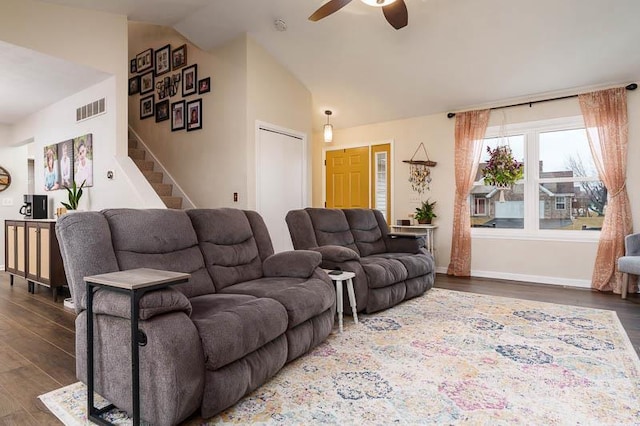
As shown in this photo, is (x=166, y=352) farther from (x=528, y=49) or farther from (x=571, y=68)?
(x=571, y=68)

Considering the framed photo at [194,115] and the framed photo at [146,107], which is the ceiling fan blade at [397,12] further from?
the framed photo at [146,107]

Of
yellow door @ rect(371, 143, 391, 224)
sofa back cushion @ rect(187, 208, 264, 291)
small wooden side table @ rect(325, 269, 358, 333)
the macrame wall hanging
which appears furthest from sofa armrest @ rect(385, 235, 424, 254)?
sofa back cushion @ rect(187, 208, 264, 291)

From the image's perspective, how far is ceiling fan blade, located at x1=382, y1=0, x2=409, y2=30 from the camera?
2.97 m

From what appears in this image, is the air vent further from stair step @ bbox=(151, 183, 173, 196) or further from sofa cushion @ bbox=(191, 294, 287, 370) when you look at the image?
sofa cushion @ bbox=(191, 294, 287, 370)

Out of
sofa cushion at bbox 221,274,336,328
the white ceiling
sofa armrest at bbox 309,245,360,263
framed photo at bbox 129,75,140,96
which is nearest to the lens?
sofa cushion at bbox 221,274,336,328

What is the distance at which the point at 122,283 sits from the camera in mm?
1541

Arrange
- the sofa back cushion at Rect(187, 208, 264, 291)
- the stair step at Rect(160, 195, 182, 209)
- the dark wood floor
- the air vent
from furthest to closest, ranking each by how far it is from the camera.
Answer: the stair step at Rect(160, 195, 182, 209), the air vent, the sofa back cushion at Rect(187, 208, 264, 291), the dark wood floor

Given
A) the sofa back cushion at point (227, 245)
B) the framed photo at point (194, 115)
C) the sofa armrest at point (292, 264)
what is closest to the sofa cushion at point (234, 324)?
the sofa back cushion at point (227, 245)

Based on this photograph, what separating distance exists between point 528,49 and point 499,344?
3.28 meters

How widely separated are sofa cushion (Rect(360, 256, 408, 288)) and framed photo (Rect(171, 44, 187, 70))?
4.10 metres

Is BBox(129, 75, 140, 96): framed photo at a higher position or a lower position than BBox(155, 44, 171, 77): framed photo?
lower

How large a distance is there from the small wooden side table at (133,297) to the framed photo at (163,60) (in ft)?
16.4

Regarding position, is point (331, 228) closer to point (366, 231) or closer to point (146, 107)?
point (366, 231)

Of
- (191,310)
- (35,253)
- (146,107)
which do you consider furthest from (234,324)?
(146,107)
